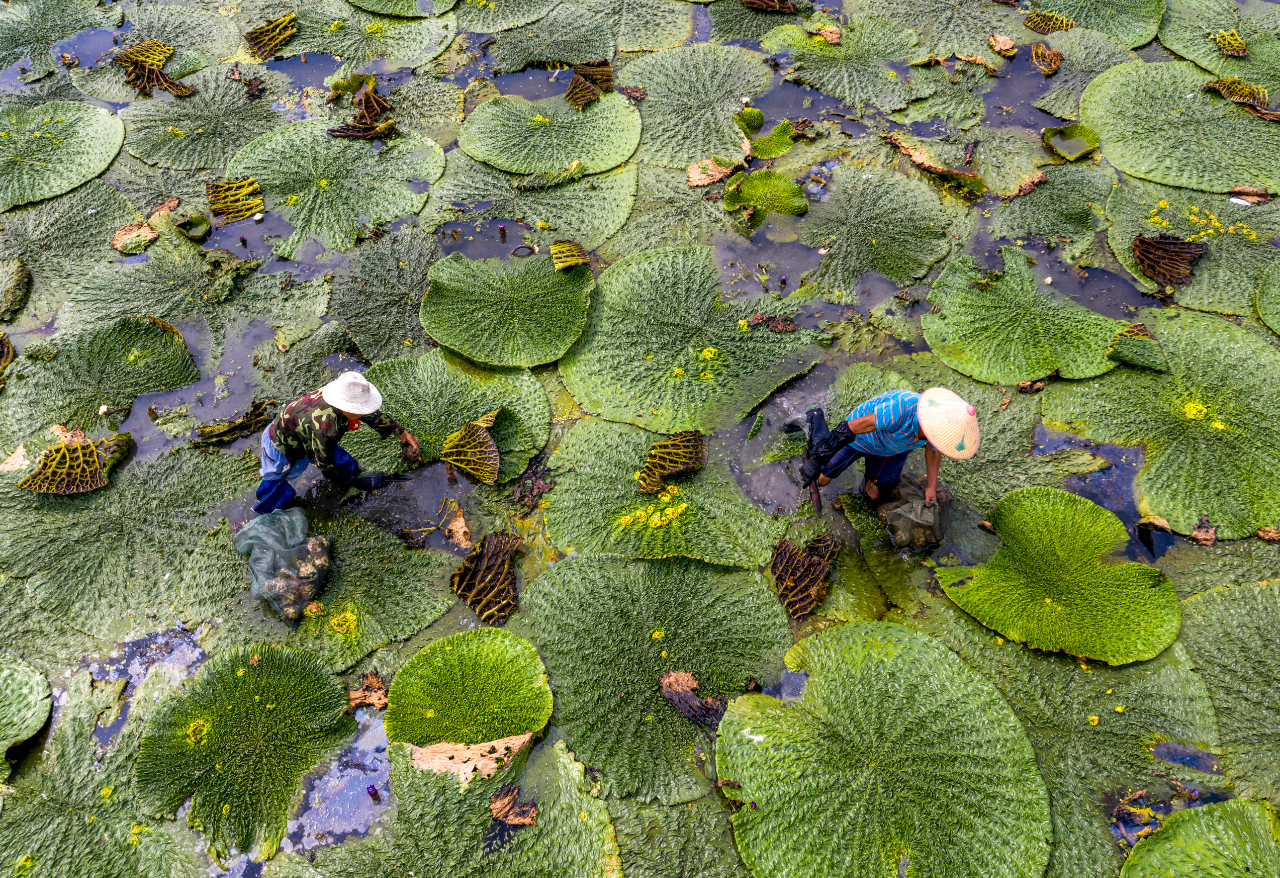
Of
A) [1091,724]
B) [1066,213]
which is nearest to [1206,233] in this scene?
[1066,213]

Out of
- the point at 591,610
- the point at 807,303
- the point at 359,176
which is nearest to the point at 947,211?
the point at 807,303

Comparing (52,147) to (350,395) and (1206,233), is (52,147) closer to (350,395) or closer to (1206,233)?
(350,395)

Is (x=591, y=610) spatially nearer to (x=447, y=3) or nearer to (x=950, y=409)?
(x=950, y=409)

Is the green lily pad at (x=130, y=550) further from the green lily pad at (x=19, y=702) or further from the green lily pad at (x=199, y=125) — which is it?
the green lily pad at (x=199, y=125)

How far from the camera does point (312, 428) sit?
400 centimetres

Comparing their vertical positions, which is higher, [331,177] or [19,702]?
[331,177]

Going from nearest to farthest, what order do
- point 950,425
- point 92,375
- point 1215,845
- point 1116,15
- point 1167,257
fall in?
point 1215,845
point 950,425
point 92,375
point 1167,257
point 1116,15

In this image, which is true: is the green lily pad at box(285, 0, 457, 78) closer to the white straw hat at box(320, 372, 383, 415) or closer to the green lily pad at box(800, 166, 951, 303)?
the green lily pad at box(800, 166, 951, 303)

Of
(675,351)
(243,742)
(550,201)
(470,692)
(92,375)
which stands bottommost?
(243,742)

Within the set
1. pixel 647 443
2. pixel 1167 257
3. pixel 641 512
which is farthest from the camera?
pixel 1167 257

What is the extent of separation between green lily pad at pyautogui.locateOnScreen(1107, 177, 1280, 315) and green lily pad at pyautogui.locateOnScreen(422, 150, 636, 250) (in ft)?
12.8

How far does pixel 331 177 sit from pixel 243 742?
453 centimetres

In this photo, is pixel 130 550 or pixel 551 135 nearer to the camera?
pixel 130 550

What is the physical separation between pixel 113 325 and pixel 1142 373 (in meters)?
7.25
